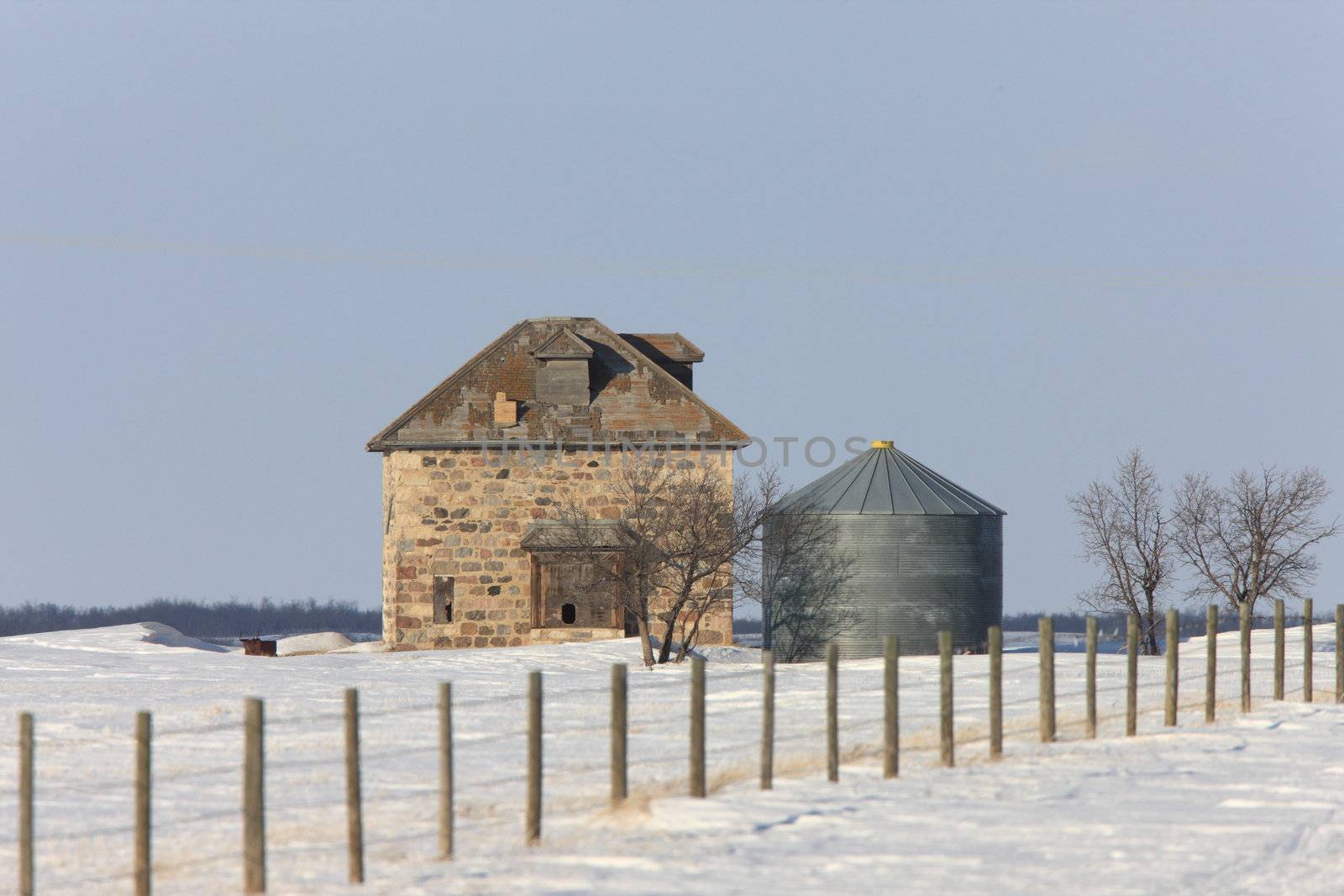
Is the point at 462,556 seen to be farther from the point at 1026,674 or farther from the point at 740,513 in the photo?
the point at 1026,674

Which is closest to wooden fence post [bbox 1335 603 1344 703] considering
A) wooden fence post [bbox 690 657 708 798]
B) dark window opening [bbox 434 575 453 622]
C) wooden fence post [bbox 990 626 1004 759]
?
wooden fence post [bbox 990 626 1004 759]

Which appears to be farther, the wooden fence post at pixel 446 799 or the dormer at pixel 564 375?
the dormer at pixel 564 375

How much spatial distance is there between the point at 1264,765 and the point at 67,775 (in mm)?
Answer: 11088

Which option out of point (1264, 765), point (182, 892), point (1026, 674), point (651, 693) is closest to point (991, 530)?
point (1026, 674)

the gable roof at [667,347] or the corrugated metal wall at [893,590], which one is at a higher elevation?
the gable roof at [667,347]

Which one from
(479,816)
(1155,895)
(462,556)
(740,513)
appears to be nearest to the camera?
(1155,895)

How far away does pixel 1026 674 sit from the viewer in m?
27.0

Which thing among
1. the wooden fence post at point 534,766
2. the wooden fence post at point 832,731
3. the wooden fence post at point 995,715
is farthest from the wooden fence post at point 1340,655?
the wooden fence post at point 534,766

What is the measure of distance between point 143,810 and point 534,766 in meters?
2.78

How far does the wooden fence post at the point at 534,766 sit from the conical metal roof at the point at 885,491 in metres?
22.8

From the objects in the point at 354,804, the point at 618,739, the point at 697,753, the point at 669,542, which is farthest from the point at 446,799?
the point at 669,542

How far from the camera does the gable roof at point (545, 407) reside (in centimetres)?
3553

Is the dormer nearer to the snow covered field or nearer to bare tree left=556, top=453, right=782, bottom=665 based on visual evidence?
bare tree left=556, top=453, right=782, bottom=665

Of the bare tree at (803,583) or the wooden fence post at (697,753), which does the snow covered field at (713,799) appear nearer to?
the wooden fence post at (697,753)
